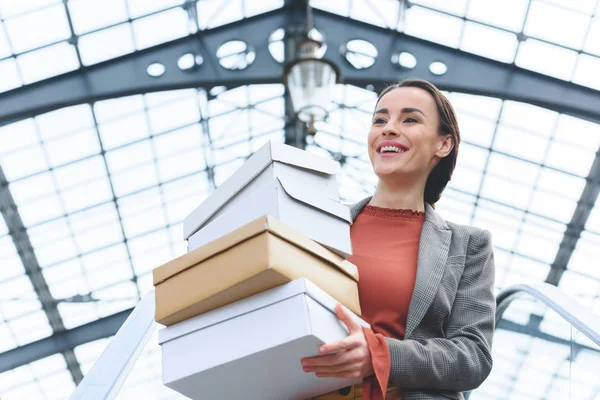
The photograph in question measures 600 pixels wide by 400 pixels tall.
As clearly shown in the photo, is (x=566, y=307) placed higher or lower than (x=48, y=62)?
higher

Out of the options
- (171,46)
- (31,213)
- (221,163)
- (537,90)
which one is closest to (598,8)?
(537,90)

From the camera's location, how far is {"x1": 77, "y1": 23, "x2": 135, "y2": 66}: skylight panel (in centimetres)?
1380

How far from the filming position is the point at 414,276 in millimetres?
2438

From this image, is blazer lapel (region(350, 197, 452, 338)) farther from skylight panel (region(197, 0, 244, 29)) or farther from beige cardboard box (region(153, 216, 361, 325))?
skylight panel (region(197, 0, 244, 29))

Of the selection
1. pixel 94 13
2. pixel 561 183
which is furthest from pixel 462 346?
pixel 561 183

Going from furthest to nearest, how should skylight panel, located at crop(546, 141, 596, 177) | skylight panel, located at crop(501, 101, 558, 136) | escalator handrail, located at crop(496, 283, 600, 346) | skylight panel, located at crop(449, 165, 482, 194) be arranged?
skylight panel, located at crop(449, 165, 482, 194) < skylight panel, located at crop(546, 141, 596, 177) < skylight panel, located at crop(501, 101, 558, 136) < escalator handrail, located at crop(496, 283, 600, 346)

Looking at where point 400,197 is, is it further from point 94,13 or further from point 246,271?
point 94,13

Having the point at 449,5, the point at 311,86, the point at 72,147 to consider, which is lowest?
the point at 72,147

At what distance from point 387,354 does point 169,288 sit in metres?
0.54

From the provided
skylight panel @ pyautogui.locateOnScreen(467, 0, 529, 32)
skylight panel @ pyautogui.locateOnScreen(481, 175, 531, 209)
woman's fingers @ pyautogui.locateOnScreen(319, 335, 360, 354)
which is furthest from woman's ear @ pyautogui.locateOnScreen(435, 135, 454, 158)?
skylight panel @ pyautogui.locateOnScreen(481, 175, 531, 209)

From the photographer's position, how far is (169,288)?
2207mm

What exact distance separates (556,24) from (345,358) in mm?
12210

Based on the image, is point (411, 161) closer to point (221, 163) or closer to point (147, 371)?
point (147, 371)

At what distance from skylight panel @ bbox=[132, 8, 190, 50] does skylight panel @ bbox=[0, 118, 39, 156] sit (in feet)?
8.26
